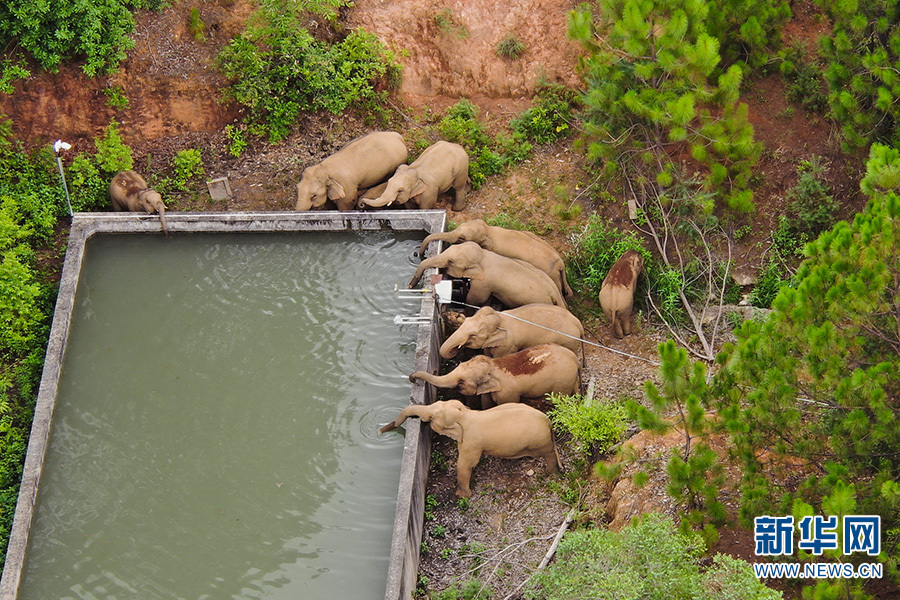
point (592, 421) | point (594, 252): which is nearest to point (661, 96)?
point (594, 252)

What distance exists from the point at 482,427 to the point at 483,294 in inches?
82.8

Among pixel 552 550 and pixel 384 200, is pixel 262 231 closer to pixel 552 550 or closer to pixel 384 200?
pixel 384 200

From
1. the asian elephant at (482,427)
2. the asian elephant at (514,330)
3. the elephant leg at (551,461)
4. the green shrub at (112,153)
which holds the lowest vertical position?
the elephant leg at (551,461)

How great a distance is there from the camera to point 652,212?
12.1m

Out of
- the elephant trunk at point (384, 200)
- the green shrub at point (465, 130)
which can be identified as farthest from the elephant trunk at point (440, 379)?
the green shrub at point (465, 130)

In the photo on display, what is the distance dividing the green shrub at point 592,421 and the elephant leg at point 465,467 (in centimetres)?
92

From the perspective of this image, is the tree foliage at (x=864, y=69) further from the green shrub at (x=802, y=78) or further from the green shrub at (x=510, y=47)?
the green shrub at (x=510, y=47)

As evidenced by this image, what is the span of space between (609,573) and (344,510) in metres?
2.89

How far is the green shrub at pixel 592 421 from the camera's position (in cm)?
973

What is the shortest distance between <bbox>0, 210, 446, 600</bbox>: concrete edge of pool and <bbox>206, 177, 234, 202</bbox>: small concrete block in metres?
1.05

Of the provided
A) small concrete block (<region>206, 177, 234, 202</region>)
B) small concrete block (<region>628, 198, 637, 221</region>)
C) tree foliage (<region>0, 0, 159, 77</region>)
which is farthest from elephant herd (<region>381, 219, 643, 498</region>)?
tree foliage (<region>0, 0, 159, 77</region>)

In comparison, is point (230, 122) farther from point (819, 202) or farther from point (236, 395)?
point (819, 202)

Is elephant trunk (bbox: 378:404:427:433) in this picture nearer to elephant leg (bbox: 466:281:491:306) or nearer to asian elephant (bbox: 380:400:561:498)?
asian elephant (bbox: 380:400:561:498)

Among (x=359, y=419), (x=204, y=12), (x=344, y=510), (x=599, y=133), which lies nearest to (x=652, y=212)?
(x=599, y=133)
